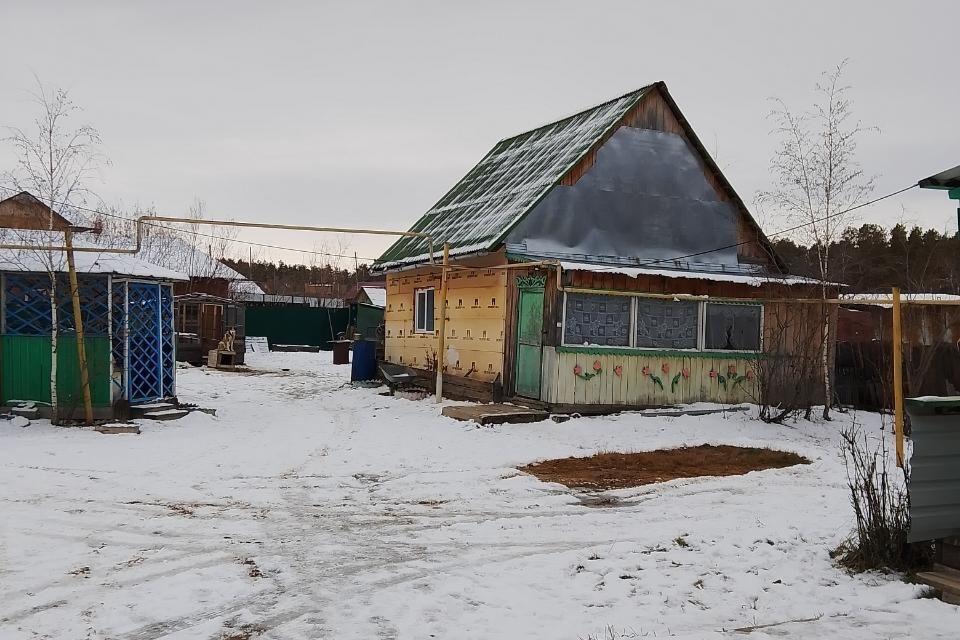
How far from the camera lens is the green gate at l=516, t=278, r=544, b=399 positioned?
13.8m

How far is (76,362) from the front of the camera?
41.8ft

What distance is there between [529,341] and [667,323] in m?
2.63

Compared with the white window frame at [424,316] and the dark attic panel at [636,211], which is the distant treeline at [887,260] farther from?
the white window frame at [424,316]

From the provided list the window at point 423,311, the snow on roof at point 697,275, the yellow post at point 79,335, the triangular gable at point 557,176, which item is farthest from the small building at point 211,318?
the snow on roof at point 697,275

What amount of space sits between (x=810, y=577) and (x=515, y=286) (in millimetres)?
9559

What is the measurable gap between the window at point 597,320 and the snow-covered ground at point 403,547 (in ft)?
8.68

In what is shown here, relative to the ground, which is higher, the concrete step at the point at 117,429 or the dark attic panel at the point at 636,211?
the dark attic panel at the point at 636,211

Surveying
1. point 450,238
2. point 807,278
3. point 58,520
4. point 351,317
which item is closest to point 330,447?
point 58,520

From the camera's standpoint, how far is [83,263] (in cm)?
1273

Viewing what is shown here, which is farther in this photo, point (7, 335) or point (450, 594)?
point (7, 335)

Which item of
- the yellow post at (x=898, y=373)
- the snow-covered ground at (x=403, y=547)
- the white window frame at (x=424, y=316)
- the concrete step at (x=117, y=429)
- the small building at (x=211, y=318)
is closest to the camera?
the snow-covered ground at (x=403, y=547)

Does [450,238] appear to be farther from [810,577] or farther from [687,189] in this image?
[810,577]

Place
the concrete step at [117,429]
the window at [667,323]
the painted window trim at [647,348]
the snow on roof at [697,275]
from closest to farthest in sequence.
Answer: the concrete step at [117,429] → the snow on roof at [697,275] → the painted window trim at [647,348] → the window at [667,323]

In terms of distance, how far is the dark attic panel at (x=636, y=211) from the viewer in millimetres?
14477
